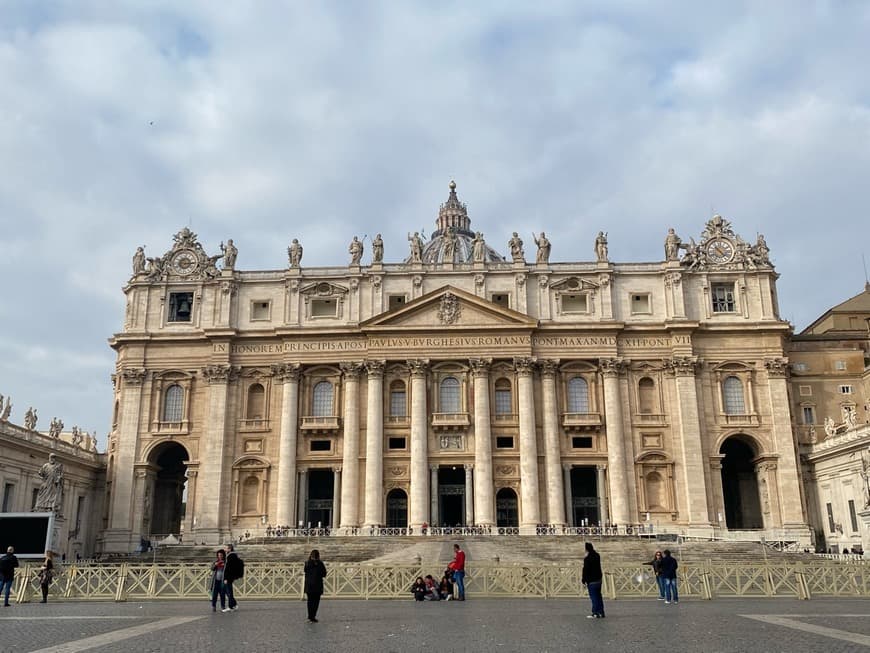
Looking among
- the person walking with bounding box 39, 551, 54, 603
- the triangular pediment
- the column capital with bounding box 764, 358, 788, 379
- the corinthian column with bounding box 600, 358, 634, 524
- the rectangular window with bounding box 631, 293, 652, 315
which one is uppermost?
the rectangular window with bounding box 631, 293, 652, 315

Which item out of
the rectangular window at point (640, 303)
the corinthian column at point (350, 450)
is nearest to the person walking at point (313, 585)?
the corinthian column at point (350, 450)

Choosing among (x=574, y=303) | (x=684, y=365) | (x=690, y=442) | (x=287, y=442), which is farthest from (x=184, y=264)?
(x=690, y=442)

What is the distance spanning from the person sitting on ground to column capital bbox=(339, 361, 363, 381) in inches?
1208

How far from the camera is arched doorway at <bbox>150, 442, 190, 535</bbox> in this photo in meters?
58.4

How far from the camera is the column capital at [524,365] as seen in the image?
5422 cm

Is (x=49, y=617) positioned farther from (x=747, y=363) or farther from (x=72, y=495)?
(x=747, y=363)

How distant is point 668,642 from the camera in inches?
504

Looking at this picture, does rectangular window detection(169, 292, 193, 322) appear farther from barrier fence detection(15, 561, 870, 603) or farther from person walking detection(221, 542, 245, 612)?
person walking detection(221, 542, 245, 612)

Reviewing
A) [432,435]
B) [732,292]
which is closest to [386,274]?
[432,435]

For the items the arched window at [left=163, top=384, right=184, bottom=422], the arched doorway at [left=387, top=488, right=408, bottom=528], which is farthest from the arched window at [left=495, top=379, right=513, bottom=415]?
the arched window at [left=163, top=384, right=184, bottom=422]

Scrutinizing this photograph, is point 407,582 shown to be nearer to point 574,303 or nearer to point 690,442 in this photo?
point 690,442

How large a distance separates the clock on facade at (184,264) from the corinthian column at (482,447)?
2159 cm

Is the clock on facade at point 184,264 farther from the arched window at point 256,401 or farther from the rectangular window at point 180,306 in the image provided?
the arched window at point 256,401

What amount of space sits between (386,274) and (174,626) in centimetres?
4257
